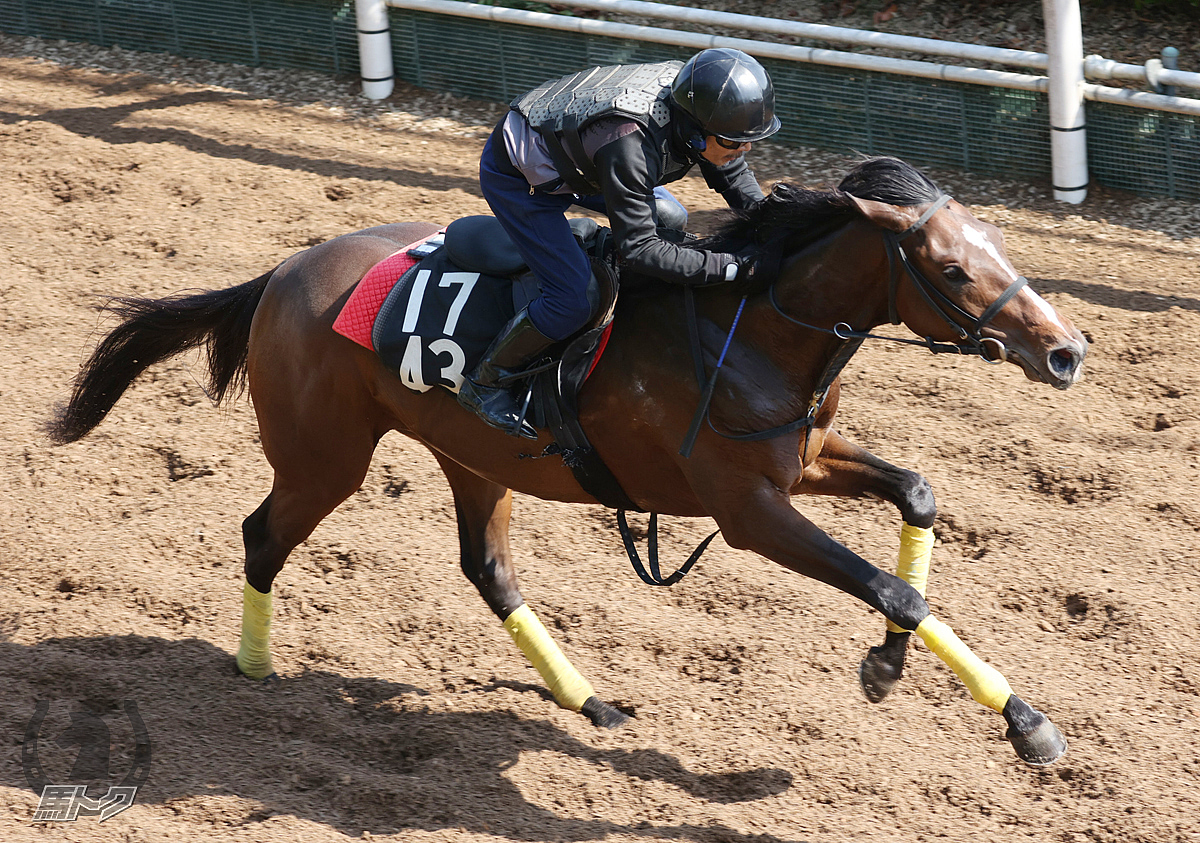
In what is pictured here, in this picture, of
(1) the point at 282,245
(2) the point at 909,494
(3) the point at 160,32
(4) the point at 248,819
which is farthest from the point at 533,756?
(3) the point at 160,32

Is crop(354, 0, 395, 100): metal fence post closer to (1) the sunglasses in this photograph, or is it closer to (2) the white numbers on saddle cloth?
(2) the white numbers on saddle cloth

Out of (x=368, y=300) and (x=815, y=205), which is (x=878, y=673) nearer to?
(x=815, y=205)

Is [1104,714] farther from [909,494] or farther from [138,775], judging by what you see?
[138,775]

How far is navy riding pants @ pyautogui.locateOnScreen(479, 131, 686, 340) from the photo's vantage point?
368 centimetres

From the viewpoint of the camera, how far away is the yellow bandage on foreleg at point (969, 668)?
138 inches

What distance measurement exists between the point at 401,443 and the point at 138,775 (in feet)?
7.70

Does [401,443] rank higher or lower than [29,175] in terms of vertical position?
lower

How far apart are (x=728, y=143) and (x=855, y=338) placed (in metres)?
0.68

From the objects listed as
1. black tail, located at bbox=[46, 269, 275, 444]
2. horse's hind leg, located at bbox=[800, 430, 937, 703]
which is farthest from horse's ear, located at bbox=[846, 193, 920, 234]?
black tail, located at bbox=[46, 269, 275, 444]

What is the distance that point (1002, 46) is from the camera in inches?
348

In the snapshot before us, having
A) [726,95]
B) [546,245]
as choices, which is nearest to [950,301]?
[726,95]
